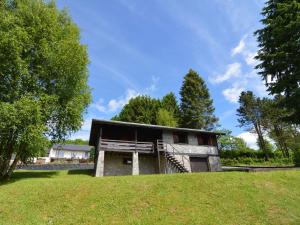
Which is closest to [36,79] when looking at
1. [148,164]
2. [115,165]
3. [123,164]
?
[115,165]

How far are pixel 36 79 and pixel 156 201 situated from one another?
13.5m

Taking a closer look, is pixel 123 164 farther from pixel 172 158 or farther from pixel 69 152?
pixel 69 152

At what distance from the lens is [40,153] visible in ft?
51.3

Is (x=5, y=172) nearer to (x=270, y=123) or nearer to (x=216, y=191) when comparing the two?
(x=216, y=191)

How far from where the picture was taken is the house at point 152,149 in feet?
68.2

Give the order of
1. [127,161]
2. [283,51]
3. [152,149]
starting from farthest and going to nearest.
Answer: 1. [127,161]
2. [152,149]
3. [283,51]

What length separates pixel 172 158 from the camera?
2116 cm

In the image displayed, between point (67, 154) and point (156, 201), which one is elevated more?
point (67, 154)

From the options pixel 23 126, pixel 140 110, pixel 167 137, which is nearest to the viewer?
pixel 23 126

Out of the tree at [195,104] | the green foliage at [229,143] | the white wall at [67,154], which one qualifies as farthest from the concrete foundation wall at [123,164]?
the white wall at [67,154]

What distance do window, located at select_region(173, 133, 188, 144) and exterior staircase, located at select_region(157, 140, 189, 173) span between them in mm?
1349

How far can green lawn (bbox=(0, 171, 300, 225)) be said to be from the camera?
31.1ft

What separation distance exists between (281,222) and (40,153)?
15.9 metres

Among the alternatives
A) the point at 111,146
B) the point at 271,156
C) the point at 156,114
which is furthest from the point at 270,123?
the point at 111,146
